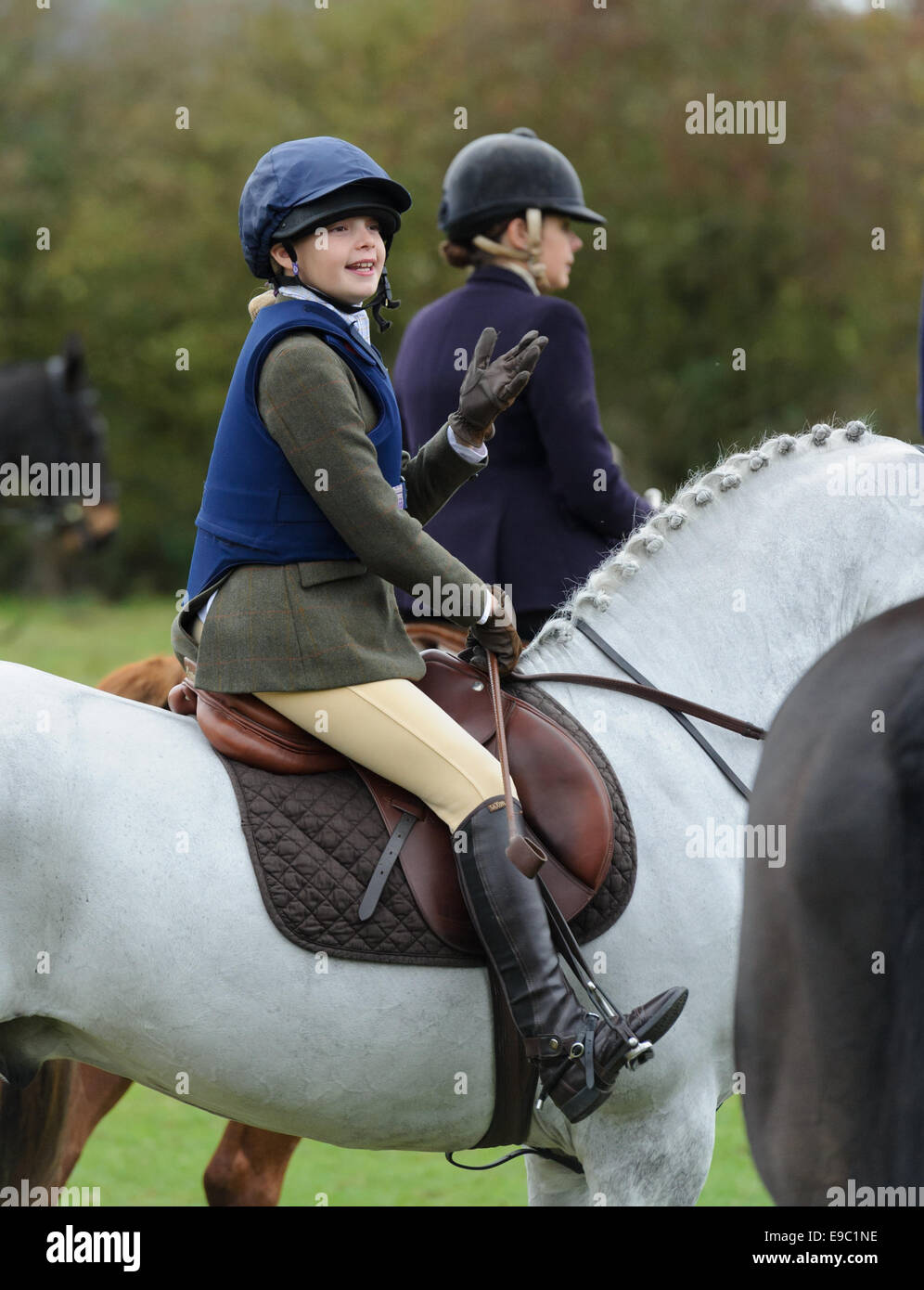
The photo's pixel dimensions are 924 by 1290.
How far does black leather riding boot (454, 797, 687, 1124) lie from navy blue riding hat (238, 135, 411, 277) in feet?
3.89

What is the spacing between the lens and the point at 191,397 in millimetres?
23906

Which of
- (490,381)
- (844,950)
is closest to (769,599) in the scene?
(490,381)

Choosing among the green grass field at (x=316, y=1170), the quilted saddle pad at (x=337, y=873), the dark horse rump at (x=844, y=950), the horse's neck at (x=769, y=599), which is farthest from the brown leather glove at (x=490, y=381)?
the green grass field at (x=316, y=1170)

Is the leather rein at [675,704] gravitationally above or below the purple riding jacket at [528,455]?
below

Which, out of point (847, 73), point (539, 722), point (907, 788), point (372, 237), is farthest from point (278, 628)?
point (847, 73)

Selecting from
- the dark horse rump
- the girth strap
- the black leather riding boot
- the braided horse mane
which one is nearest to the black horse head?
the braided horse mane

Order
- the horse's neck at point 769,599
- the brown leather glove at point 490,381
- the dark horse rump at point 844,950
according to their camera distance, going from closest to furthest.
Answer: the dark horse rump at point 844,950
the brown leather glove at point 490,381
the horse's neck at point 769,599

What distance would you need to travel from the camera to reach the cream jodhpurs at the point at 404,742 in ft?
9.27

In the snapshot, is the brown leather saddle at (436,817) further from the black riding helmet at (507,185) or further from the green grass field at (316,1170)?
the black riding helmet at (507,185)

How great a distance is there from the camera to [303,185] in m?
2.84

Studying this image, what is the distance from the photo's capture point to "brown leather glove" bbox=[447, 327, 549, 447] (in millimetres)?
2971

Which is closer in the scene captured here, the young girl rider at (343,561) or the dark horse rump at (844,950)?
the dark horse rump at (844,950)

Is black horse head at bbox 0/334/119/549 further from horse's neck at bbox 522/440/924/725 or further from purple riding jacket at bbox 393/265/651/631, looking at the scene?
horse's neck at bbox 522/440/924/725
